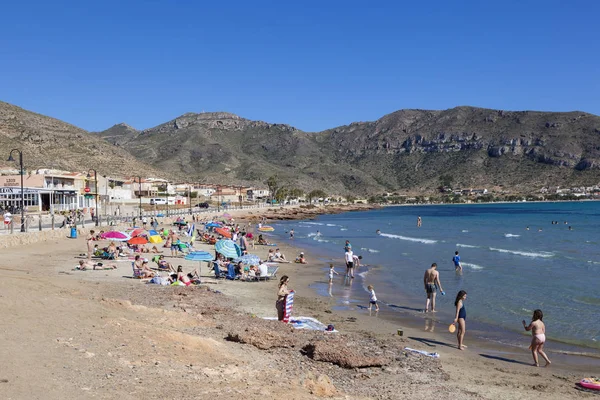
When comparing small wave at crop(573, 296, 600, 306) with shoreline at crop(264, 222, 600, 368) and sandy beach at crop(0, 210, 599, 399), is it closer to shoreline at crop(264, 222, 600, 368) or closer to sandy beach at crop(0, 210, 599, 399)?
shoreline at crop(264, 222, 600, 368)

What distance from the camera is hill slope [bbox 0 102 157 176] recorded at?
8181 centimetres

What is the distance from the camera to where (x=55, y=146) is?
296 ft

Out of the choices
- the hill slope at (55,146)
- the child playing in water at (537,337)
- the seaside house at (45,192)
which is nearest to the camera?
the child playing in water at (537,337)

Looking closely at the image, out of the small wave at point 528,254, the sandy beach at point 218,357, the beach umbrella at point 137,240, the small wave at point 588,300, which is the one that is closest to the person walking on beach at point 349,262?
the sandy beach at point 218,357

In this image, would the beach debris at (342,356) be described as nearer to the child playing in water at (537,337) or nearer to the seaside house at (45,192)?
the child playing in water at (537,337)

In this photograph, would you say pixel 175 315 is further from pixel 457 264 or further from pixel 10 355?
pixel 457 264

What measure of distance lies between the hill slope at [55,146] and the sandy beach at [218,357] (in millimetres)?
71038

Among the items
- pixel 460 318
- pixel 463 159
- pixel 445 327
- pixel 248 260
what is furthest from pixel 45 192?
pixel 463 159

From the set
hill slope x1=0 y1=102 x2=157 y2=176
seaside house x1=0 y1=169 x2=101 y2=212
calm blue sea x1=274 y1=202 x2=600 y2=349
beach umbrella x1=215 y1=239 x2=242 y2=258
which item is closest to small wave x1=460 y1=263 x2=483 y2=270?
calm blue sea x1=274 y1=202 x2=600 y2=349

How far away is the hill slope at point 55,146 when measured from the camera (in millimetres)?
81812

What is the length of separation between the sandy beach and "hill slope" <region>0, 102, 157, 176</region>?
7104 cm

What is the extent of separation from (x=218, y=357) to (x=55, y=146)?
91.9m

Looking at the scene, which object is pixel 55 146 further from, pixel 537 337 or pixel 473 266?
pixel 537 337

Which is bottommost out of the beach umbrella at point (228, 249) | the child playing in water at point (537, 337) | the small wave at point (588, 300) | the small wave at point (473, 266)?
the small wave at point (473, 266)
